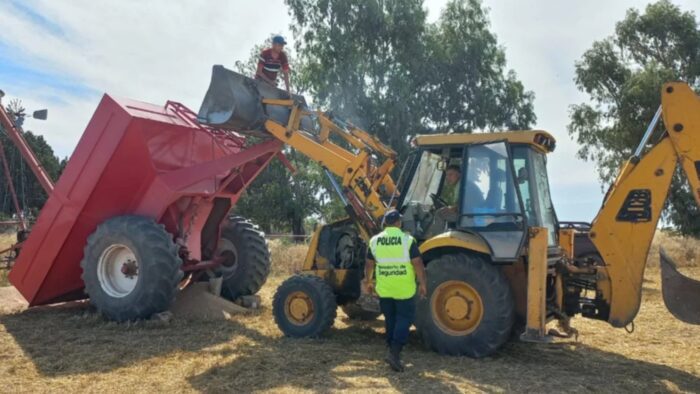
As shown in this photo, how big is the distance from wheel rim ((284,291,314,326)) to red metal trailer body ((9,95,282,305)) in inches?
83.9

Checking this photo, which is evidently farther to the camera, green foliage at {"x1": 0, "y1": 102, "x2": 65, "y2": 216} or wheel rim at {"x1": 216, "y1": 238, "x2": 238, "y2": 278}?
green foliage at {"x1": 0, "y1": 102, "x2": 65, "y2": 216}

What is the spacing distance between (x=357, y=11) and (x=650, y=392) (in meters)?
21.4

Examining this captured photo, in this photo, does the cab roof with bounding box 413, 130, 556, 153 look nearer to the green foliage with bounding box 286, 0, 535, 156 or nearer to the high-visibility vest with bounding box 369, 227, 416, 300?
the high-visibility vest with bounding box 369, 227, 416, 300

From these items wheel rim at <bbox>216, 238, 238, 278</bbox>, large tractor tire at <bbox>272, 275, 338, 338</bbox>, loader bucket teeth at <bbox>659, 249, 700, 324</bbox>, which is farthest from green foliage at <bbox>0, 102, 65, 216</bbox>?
loader bucket teeth at <bbox>659, 249, 700, 324</bbox>

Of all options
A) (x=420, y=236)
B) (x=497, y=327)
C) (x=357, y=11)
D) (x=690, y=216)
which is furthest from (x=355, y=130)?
(x=357, y=11)

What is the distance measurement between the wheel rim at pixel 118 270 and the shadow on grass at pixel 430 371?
2287 mm

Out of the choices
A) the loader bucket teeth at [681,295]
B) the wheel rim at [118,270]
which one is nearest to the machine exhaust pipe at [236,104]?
the wheel rim at [118,270]

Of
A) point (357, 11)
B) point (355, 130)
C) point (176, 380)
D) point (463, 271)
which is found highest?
point (357, 11)

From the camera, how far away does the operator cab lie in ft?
20.2

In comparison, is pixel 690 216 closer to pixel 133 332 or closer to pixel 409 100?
pixel 409 100

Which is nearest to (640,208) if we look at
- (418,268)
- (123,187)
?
(418,268)

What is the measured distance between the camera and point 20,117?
37.3 ft

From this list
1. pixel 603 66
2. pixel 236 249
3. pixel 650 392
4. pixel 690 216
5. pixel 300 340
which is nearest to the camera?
pixel 650 392

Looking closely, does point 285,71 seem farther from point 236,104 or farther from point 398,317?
point 398,317
